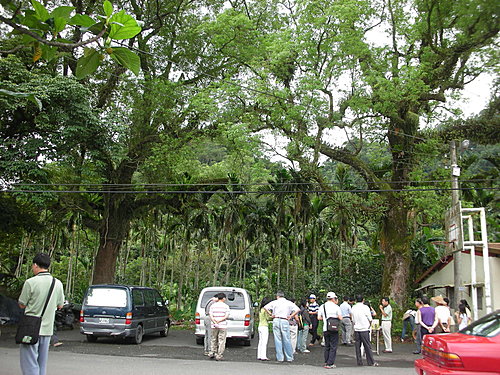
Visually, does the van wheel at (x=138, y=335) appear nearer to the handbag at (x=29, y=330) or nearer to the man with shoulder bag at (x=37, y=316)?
the man with shoulder bag at (x=37, y=316)

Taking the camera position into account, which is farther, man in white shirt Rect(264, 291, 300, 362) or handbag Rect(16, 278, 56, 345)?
man in white shirt Rect(264, 291, 300, 362)

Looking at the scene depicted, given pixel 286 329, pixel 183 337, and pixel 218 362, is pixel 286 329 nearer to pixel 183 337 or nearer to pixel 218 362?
pixel 218 362

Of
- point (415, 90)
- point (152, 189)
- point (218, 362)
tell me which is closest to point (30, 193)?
point (152, 189)

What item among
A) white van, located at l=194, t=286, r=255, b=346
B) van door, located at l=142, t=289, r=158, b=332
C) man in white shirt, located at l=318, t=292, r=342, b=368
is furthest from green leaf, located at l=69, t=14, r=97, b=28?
van door, located at l=142, t=289, r=158, b=332

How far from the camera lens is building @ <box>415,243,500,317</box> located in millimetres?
15641

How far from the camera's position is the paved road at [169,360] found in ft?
31.8

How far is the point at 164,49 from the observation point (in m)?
21.1

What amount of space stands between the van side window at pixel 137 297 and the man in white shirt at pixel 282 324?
194 inches

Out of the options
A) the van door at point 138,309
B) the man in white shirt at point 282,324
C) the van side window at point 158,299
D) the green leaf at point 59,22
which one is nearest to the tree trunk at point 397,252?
the man in white shirt at point 282,324

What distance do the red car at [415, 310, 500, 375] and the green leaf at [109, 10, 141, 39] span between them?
5270 mm

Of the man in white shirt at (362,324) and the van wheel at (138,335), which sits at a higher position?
the man in white shirt at (362,324)

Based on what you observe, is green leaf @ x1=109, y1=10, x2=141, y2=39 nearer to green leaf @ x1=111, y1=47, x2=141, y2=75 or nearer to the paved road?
green leaf @ x1=111, y1=47, x2=141, y2=75

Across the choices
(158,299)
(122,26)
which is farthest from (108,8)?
(158,299)

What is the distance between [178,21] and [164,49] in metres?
1.45
